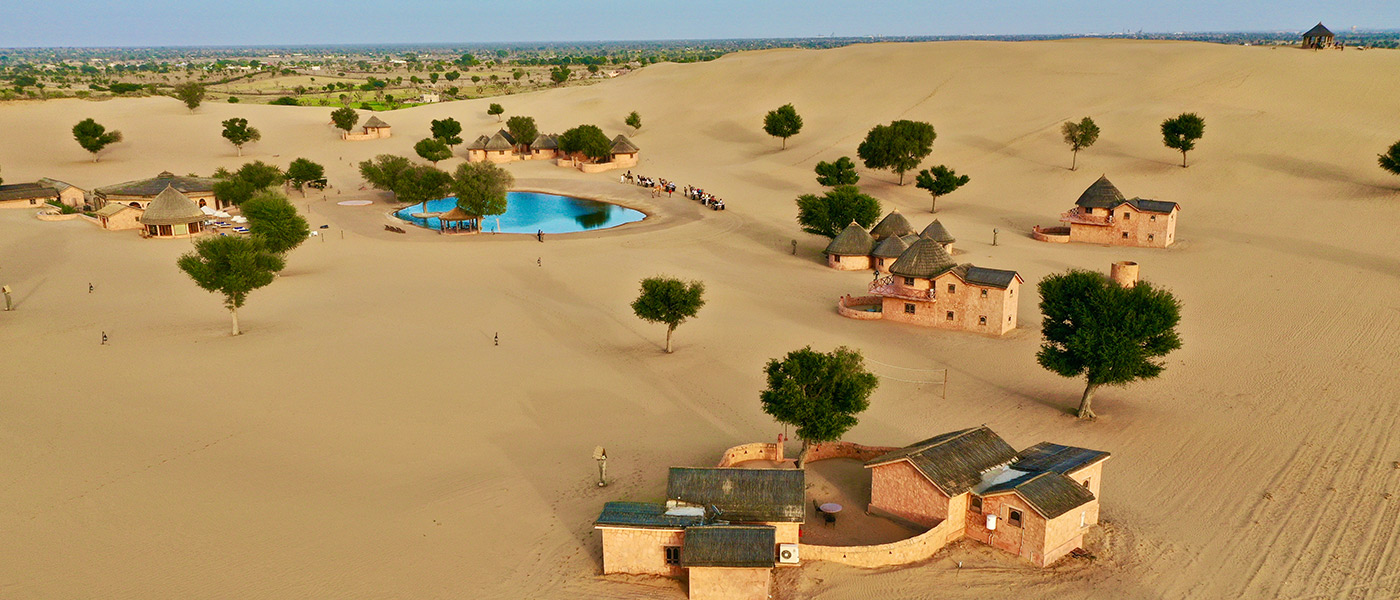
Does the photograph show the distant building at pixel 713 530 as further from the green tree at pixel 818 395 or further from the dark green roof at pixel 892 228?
the dark green roof at pixel 892 228

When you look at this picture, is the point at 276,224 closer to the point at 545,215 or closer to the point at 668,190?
the point at 545,215

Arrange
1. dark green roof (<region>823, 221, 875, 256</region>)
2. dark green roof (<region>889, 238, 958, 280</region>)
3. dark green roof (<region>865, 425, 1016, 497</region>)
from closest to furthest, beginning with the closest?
dark green roof (<region>865, 425, 1016, 497</region>) → dark green roof (<region>889, 238, 958, 280</region>) → dark green roof (<region>823, 221, 875, 256</region>)

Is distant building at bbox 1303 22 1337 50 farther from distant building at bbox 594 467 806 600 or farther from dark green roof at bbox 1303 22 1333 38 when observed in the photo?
distant building at bbox 594 467 806 600

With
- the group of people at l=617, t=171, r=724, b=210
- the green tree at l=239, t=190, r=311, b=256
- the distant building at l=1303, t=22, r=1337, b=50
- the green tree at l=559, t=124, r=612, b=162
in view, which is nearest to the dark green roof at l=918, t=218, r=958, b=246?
the group of people at l=617, t=171, r=724, b=210

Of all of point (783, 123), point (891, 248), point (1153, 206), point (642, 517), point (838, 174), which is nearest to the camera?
point (642, 517)

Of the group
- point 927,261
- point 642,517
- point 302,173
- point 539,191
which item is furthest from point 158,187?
point 642,517
